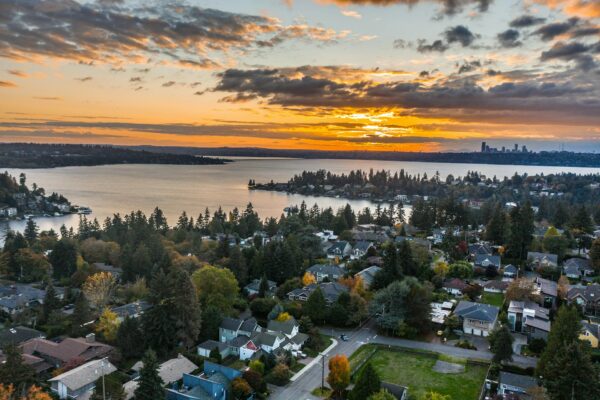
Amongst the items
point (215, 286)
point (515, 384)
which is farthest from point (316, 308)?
point (515, 384)

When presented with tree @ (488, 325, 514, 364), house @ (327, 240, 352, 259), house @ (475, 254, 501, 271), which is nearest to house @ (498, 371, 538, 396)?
tree @ (488, 325, 514, 364)

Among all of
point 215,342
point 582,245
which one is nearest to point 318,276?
point 215,342

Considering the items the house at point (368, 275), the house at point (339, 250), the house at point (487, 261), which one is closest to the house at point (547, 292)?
the house at point (487, 261)

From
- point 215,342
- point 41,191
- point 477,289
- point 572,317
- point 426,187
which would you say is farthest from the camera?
point 426,187

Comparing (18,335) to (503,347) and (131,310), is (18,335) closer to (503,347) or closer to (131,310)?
(131,310)

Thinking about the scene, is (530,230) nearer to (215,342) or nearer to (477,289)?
(477,289)

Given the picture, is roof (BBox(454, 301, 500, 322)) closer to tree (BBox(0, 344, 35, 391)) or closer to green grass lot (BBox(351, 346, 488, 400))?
green grass lot (BBox(351, 346, 488, 400))
